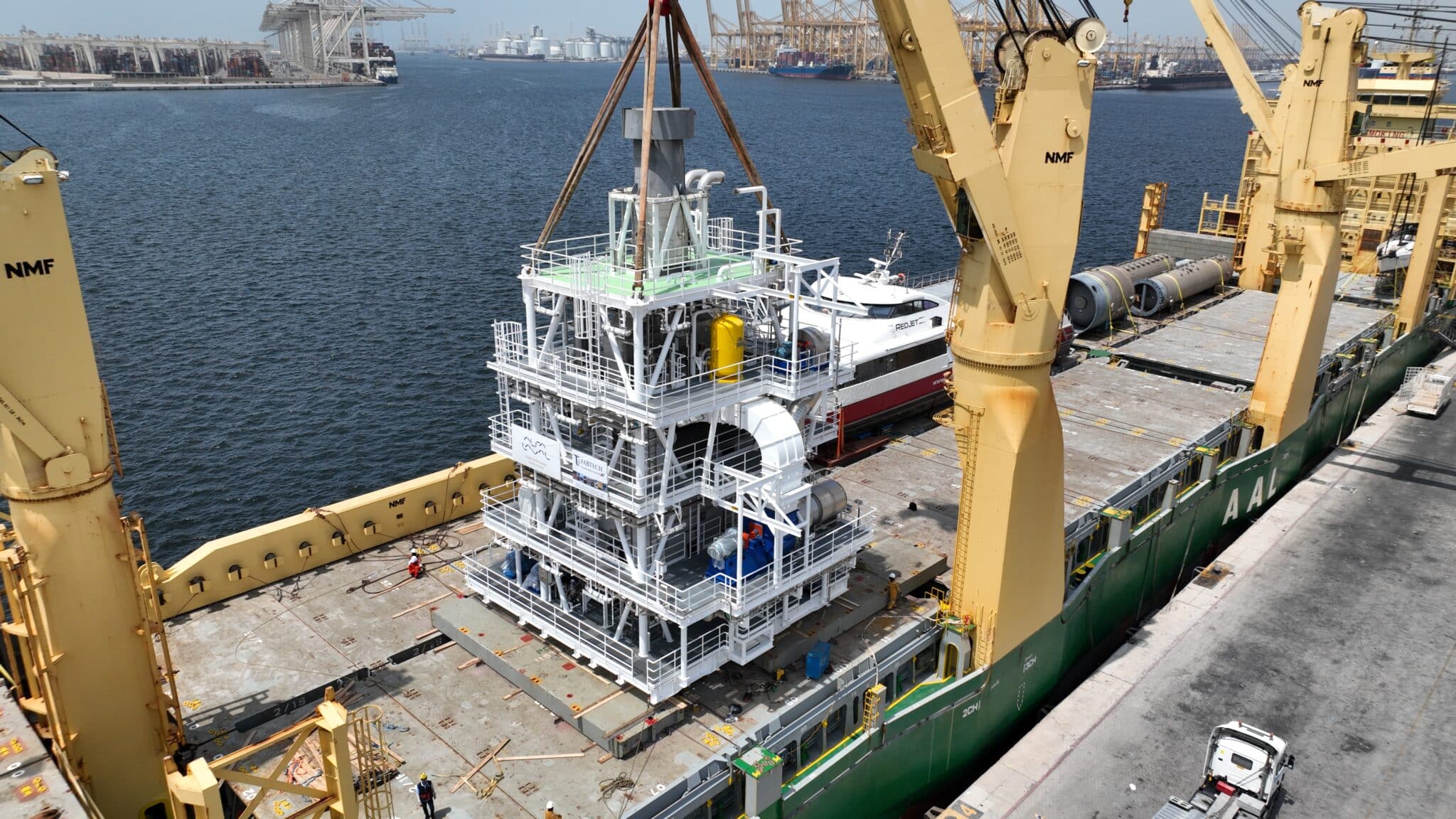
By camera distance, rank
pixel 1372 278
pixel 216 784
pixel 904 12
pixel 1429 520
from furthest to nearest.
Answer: pixel 1372 278 < pixel 1429 520 < pixel 904 12 < pixel 216 784

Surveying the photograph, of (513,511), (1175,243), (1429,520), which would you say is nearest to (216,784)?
(513,511)

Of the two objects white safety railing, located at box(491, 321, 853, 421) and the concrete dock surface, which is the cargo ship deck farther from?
white safety railing, located at box(491, 321, 853, 421)

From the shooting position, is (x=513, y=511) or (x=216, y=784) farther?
(x=513, y=511)

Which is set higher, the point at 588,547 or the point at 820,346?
the point at 820,346

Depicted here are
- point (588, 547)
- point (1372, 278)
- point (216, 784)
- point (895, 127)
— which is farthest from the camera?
point (895, 127)

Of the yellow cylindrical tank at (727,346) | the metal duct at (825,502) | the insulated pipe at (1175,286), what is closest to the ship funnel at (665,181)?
the yellow cylindrical tank at (727,346)

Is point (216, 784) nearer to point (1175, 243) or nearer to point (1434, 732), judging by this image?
point (1434, 732)

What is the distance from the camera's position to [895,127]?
18262 centimetres

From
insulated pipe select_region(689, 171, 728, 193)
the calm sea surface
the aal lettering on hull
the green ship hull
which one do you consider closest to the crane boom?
the aal lettering on hull

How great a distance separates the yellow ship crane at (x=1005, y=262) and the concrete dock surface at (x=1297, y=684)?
3.64m

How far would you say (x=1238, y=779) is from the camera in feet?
76.2

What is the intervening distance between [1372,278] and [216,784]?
251 feet

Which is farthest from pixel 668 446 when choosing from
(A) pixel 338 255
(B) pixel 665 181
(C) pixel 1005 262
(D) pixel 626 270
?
(A) pixel 338 255

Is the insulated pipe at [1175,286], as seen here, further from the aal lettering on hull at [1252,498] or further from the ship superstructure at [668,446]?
the ship superstructure at [668,446]
